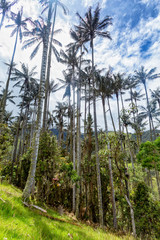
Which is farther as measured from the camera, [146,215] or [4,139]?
[146,215]

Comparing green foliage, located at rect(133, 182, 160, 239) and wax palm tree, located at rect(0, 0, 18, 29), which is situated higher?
wax palm tree, located at rect(0, 0, 18, 29)

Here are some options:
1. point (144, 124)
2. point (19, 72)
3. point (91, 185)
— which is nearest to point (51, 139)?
point (91, 185)

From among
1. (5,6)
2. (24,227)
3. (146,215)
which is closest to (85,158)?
(146,215)

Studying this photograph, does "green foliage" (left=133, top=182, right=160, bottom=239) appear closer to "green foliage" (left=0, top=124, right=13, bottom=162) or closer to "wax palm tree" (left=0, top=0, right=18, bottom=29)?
"green foliage" (left=0, top=124, right=13, bottom=162)

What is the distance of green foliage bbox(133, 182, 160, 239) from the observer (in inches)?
394

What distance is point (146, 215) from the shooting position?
1036cm

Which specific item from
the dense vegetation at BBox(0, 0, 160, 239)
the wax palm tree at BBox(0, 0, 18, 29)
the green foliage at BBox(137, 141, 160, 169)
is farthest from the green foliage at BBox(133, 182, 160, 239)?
the wax palm tree at BBox(0, 0, 18, 29)

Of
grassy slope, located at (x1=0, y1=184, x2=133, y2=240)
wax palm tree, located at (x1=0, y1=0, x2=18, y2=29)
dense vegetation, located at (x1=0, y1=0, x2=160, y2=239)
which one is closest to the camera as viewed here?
grassy slope, located at (x1=0, y1=184, x2=133, y2=240)

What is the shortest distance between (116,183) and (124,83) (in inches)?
571

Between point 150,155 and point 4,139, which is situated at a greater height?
point 4,139

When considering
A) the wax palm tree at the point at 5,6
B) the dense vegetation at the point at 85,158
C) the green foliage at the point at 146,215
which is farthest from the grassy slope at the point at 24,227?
the wax palm tree at the point at 5,6

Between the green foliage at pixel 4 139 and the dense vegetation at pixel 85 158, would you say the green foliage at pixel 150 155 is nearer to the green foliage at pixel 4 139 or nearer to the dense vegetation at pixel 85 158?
the dense vegetation at pixel 85 158

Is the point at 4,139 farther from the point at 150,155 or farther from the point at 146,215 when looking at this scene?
the point at 146,215

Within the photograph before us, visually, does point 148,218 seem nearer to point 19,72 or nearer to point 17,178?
point 17,178
